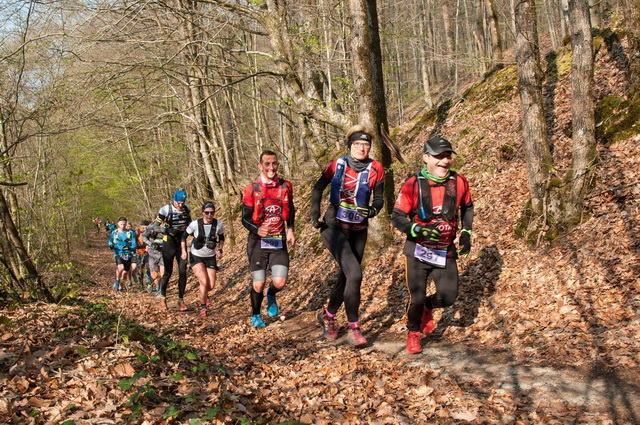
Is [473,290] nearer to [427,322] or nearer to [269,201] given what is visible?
[427,322]

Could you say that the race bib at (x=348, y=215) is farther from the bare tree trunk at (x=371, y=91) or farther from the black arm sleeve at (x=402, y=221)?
the bare tree trunk at (x=371, y=91)

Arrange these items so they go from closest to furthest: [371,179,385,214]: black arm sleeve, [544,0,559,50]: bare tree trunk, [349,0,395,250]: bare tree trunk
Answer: [371,179,385,214]: black arm sleeve → [349,0,395,250]: bare tree trunk → [544,0,559,50]: bare tree trunk

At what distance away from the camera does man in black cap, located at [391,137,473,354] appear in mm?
4953

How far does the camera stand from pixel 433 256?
5.12 metres

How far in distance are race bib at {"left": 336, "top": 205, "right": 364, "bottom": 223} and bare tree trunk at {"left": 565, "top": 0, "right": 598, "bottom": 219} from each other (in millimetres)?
3357

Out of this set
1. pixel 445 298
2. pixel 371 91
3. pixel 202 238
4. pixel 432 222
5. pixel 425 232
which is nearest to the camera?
pixel 425 232

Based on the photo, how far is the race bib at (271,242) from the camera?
7.08 metres

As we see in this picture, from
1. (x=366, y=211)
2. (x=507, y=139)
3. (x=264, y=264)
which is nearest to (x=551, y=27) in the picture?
(x=507, y=139)

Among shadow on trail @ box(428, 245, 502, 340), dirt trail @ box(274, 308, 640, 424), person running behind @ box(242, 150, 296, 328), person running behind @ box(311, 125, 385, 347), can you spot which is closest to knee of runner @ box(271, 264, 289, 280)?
person running behind @ box(242, 150, 296, 328)

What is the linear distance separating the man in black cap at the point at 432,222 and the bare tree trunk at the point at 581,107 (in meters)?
2.67

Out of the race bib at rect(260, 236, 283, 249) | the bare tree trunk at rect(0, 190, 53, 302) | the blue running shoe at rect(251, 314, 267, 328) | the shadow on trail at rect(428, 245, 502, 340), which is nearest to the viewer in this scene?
the shadow on trail at rect(428, 245, 502, 340)

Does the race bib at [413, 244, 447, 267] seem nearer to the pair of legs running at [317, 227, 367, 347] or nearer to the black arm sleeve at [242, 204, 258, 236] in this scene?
the pair of legs running at [317, 227, 367, 347]

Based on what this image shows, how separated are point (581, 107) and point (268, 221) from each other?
4.80 meters

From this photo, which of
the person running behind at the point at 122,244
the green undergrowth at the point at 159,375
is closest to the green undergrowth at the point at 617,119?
the green undergrowth at the point at 159,375
